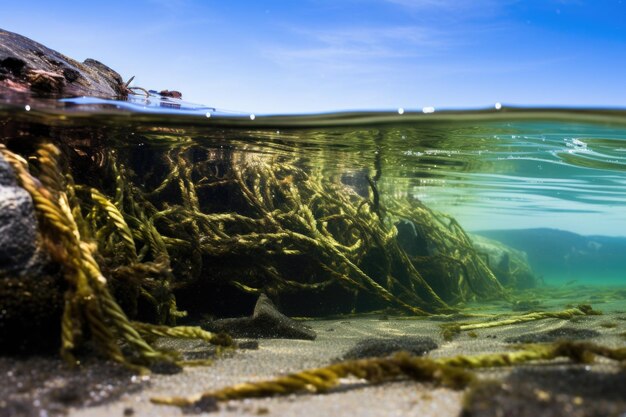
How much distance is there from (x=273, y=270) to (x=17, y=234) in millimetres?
4264

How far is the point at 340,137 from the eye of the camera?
8195 mm

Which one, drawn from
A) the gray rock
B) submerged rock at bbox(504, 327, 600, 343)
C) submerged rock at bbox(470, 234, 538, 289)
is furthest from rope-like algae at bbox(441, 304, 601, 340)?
submerged rock at bbox(470, 234, 538, 289)

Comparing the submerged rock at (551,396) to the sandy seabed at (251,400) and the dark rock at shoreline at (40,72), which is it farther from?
the dark rock at shoreline at (40,72)

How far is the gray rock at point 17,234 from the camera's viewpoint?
275 centimetres

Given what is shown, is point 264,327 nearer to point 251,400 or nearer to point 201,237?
point 201,237

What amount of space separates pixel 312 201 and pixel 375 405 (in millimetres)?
5788

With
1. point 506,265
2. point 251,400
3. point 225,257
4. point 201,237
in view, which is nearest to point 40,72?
point 201,237

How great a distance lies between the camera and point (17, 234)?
279 centimetres

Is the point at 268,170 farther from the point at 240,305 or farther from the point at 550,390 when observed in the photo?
the point at 550,390

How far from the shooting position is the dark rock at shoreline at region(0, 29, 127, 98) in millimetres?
5746

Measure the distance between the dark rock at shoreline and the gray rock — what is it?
342cm

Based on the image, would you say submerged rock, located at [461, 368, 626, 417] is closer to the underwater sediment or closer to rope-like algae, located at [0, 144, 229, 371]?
the underwater sediment

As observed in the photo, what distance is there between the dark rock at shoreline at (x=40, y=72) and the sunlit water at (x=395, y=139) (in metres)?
0.60

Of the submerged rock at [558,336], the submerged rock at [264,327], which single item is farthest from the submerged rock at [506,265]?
the submerged rock at [264,327]
